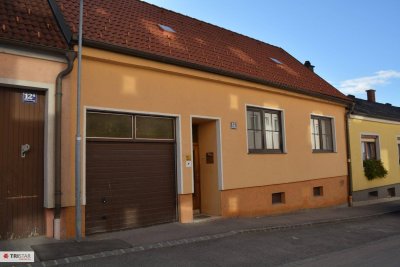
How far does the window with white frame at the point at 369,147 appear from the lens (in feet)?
56.3

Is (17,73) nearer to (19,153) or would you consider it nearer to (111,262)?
(19,153)

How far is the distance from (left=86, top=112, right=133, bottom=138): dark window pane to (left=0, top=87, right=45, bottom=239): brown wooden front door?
1.00 m

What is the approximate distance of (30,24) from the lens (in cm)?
756

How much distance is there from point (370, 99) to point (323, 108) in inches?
459

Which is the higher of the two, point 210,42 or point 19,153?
point 210,42

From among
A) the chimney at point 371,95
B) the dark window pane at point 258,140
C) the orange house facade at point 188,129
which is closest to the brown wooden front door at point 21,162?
the orange house facade at point 188,129

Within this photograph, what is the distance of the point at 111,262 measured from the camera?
20.5 ft

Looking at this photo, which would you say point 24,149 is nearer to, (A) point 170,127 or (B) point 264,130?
(A) point 170,127

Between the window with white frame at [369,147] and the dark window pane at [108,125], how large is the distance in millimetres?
11915

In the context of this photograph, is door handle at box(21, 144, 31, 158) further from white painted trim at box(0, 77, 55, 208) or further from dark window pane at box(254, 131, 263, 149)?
dark window pane at box(254, 131, 263, 149)

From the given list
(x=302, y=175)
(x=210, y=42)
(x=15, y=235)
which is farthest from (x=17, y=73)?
(x=302, y=175)

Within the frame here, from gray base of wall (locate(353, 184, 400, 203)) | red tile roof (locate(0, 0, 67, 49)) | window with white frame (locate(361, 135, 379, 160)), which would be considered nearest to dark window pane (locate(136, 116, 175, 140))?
red tile roof (locate(0, 0, 67, 49))

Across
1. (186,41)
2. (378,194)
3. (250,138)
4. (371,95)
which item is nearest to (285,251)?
(250,138)

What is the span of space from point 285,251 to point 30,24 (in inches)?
260
